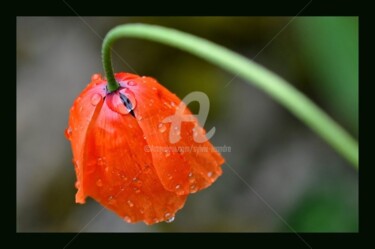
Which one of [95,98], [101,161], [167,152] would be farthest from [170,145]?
[95,98]

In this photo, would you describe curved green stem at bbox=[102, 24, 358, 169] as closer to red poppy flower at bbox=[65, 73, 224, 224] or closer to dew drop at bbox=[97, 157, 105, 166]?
red poppy flower at bbox=[65, 73, 224, 224]

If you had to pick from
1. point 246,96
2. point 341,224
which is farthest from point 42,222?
point 341,224

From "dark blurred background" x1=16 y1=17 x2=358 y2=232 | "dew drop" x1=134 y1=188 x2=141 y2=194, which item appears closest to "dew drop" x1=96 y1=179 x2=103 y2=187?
"dew drop" x1=134 y1=188 x2=141 y2=194

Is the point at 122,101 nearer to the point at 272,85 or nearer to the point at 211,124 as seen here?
the point at 272,85

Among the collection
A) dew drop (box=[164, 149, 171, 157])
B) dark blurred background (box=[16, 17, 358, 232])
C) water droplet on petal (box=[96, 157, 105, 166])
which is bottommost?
dark blurred background (box=[16, 17, 358, 232])

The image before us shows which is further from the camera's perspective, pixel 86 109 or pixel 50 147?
pixel 50 147

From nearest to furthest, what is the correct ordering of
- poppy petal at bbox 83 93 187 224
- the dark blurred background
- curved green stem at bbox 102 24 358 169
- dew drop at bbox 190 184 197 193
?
poppy petal at bbox 83 93 187 224 < dew drop at bbox 190 184 197 193 < curved green stem at bbox 102 24 358 169 < the dark blurred background

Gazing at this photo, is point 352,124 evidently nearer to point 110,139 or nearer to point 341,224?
point 341,224
